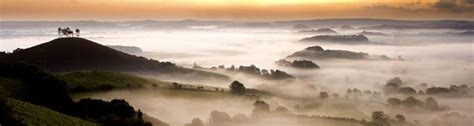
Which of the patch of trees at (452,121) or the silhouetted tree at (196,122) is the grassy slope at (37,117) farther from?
the patch of trees at (452,121)

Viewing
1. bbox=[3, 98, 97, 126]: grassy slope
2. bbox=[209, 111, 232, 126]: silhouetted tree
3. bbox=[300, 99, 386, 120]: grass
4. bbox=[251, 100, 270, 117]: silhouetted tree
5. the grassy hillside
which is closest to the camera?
the grassy hillside

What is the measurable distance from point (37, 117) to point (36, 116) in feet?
0.49

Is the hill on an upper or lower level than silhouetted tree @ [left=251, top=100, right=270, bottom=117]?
upper

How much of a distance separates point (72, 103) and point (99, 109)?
700 centimetres

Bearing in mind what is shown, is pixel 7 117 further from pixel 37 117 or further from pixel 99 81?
pixel 99 81

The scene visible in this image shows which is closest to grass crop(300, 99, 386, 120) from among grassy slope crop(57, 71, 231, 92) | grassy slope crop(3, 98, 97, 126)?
grassy slope crop(57, 71, 231, 92)

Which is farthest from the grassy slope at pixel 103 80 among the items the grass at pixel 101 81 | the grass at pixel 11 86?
the grass at pixel 11 86

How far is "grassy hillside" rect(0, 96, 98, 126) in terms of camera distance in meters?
53.6

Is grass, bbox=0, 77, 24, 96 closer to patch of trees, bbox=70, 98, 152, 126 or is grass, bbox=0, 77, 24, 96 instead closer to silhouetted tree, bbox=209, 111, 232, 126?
patch of trees, bbox=70, 98, 152, 126

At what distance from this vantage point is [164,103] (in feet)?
385

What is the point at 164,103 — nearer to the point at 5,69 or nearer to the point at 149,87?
the point at 149,87

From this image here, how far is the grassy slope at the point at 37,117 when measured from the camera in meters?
54.2

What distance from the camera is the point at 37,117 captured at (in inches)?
2277

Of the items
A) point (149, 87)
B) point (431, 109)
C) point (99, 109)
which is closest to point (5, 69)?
point (99, 109)
